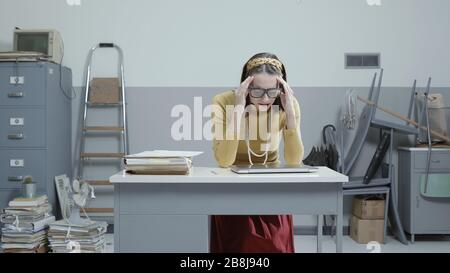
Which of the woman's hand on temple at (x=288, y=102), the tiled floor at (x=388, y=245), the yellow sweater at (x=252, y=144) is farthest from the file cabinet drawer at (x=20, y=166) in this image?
the woman's hand on temple at (x=288, y=102)

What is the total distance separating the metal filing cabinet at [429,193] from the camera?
3.71 m

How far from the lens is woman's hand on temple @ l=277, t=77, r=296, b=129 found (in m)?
1.90

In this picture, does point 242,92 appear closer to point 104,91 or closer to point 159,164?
point 159,164

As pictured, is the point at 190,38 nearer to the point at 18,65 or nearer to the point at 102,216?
the point at 18,65

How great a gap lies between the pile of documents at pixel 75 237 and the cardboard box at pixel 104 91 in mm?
1307

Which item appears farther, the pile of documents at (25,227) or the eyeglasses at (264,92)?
the pile of documents at (25,227)

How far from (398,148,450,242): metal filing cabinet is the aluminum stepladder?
2631 mm

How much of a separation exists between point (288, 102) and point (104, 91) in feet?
8.43

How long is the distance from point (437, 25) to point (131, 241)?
3.80m

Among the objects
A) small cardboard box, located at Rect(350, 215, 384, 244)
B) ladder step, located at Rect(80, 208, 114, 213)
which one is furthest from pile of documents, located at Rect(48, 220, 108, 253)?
small cardboard box, located at Rect(350, 215, 384, 244)

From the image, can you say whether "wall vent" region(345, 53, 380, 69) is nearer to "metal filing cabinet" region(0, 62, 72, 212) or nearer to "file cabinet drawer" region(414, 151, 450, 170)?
"file cabinet drawer" region(414, 151, 450, 170)

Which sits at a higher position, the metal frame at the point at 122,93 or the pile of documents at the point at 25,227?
the metal frame at the point at 122,93

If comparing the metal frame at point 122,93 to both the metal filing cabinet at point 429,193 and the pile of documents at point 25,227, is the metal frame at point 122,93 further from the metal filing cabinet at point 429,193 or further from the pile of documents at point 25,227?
the metal filing cabinet at point 429,193

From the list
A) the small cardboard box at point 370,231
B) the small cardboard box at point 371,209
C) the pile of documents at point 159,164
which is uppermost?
the pile of documents at point 159,164
